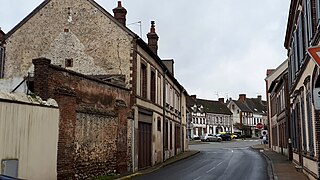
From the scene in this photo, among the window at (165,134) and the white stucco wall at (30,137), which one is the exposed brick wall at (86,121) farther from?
the window at (165,134)

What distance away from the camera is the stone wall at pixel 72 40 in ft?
72.0

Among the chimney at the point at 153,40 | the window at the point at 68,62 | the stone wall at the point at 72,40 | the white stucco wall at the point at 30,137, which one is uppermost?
the chimney at the point at 153,40

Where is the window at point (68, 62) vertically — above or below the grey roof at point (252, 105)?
below

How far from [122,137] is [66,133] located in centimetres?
515

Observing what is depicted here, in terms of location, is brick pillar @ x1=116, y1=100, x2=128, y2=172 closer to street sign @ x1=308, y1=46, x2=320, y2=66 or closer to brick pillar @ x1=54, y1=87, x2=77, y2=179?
brick pillar @ x1=54, y1=87, x2=77, y2=179

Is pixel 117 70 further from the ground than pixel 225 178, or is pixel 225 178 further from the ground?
pixel 117 70

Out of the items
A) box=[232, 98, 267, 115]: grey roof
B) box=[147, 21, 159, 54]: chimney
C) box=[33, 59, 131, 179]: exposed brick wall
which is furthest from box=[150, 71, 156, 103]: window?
box=[232, 98, 267, 115]: grey roof

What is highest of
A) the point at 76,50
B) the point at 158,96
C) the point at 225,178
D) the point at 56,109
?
the point at 76,50

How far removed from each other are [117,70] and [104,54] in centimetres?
118

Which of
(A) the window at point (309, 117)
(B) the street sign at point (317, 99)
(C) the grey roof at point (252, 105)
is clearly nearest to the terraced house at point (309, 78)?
(A) the window at point (309, 117)

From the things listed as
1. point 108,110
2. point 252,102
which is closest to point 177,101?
point 108,110

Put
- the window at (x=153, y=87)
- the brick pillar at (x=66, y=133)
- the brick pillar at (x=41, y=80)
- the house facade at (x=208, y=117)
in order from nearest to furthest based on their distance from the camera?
the brick pillar at (x=41, y=80) → the brick pillar at (x=66, y=133) → the window at (x=153, y=87) → the house facade at (x=208, y=117)

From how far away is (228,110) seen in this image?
10325 cm

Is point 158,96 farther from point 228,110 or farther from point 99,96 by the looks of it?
point 228,110
